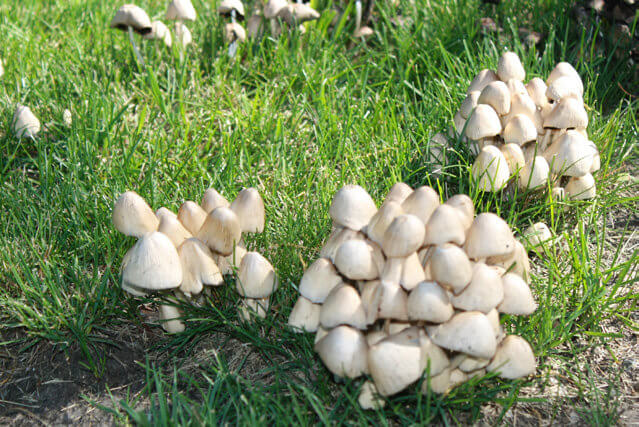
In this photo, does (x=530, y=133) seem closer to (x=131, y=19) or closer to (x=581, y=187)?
(x=581, y=187)

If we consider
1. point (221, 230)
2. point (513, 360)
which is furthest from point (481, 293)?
point (221, 230)

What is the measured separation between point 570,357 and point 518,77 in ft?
3.19

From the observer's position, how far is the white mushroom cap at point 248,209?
1756mm

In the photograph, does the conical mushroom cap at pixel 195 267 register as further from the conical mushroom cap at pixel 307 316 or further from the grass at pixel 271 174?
the conical mushroom cap at pixel 307 316

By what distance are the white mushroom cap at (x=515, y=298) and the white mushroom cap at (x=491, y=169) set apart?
0.51 meters

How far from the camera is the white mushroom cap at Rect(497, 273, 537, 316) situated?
1474mm

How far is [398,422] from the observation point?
1.55 meters

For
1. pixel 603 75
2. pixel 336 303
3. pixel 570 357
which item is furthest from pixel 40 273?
pixel 603 75

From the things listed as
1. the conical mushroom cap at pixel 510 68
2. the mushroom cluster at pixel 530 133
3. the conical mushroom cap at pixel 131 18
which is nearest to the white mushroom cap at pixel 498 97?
the mushroom cluster at pixel 530 133

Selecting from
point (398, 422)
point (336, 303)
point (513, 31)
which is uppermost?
point (513, 31)

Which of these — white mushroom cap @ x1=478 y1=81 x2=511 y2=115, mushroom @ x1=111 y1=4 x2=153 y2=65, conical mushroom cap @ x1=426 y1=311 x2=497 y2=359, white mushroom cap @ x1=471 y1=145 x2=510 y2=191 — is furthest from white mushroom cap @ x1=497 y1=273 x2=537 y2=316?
mushroom @ x1=111 y1=4 x2=153 y2=65

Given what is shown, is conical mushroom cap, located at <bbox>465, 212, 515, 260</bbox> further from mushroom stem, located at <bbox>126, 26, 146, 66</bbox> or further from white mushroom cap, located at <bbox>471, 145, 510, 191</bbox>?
mushroom stem, located at <bbox>126, 26, 146, 66</bbox>

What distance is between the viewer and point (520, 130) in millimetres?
1962

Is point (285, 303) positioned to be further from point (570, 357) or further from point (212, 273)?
point (570, 357)
